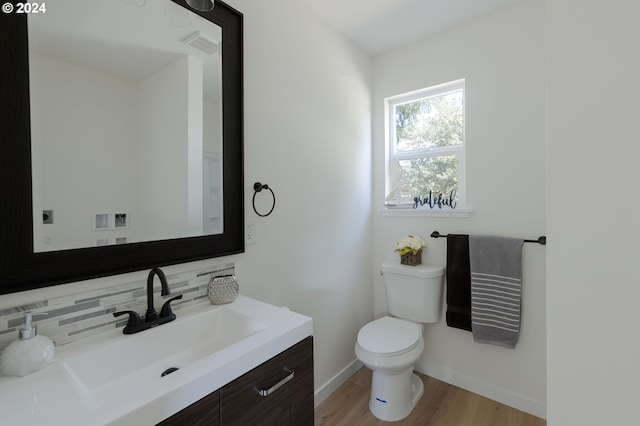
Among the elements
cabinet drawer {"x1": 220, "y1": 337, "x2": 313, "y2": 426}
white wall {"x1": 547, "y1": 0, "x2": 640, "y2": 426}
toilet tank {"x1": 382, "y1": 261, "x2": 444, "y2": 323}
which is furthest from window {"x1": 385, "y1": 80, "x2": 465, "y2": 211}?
cabinet drawer {"x1": 220, "y1": 337, "x2": 313, "y2": 426}

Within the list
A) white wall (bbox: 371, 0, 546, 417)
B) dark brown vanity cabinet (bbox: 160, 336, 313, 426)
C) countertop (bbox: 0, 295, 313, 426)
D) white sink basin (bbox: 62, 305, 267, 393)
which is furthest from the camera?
white wall (bbox: 371, 0, 546, 417)

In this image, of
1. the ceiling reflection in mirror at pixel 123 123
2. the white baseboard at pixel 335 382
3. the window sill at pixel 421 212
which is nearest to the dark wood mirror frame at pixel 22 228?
the ceiling reflection in mirror at pixel 123 123

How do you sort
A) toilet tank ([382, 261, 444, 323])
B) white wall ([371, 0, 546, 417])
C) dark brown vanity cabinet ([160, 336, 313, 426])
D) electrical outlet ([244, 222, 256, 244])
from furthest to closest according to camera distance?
1. toilet tank ([382, 261, 444, 323])
2. white wall ([371, 0, 546, 417])
3. electrical outlet ([244, 222, 256, 244])
4. dark brown vanity cabinet ([160, 336, 313, 426])

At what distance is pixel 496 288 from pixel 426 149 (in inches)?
42.8

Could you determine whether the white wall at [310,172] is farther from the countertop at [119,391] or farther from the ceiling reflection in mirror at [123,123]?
the countertop at [119,391]

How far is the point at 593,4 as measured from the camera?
633 millimetres

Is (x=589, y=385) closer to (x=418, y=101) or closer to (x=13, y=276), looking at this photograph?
(x=13, y=276)

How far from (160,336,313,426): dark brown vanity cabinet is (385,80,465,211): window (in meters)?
1.56

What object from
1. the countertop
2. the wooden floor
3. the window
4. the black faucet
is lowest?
the wooden floor

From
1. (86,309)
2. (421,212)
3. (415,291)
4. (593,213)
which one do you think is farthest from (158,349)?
(421,212)

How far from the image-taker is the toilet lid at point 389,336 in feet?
5.39

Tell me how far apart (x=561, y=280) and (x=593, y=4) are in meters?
0.62

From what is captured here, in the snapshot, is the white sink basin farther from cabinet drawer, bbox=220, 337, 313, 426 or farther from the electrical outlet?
the electrical outlet

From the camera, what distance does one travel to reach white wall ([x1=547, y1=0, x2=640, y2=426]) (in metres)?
0.61
